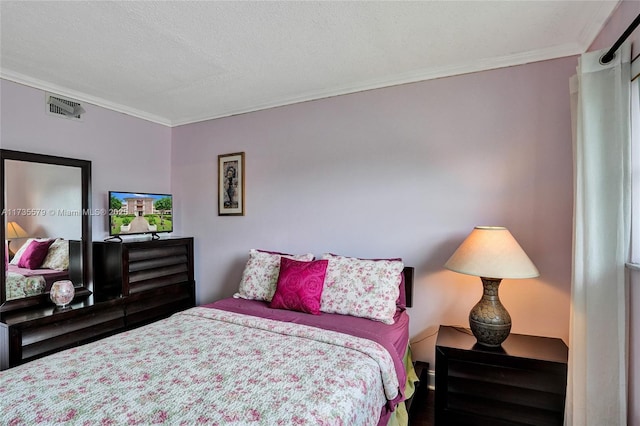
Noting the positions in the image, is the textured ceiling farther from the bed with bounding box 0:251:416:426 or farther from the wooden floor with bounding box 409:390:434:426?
the wooden floor with bounding box 409:390:434:426

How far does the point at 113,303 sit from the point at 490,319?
9.15 ft

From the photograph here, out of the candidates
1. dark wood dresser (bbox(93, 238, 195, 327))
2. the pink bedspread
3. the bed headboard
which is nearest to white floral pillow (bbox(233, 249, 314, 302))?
the pink bedspread

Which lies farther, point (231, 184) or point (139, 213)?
point (231, 184)

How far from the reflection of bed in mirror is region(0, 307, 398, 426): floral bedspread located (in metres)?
1.23

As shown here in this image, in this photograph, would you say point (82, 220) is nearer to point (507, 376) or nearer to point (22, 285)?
point (22, 285)

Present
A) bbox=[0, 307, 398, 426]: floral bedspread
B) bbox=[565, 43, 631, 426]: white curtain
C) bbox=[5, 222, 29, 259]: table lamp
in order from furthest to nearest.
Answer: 1. bbox=[5, 222, 29, 259]: table lamp
2. bbox=[565, 43, 631, 426]: white curtain
3. bbox=[0, 307, 398, 426]: floral bedspread

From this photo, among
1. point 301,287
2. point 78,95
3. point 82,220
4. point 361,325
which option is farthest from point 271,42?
point 82,220

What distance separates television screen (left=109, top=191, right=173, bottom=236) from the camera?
3000 mm

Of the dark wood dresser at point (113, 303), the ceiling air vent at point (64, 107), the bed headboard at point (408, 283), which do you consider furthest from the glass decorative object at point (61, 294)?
the bed headboard at point (408, 283)

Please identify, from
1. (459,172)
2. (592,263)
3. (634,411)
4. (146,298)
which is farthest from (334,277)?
(146,298)

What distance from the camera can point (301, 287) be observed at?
2.29 m

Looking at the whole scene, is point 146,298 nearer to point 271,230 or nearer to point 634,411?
point 271,230

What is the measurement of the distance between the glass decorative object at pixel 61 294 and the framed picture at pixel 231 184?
141 centimetres

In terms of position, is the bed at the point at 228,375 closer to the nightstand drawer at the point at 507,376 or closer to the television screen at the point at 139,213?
the nightstand drawer at the point at 507,376
